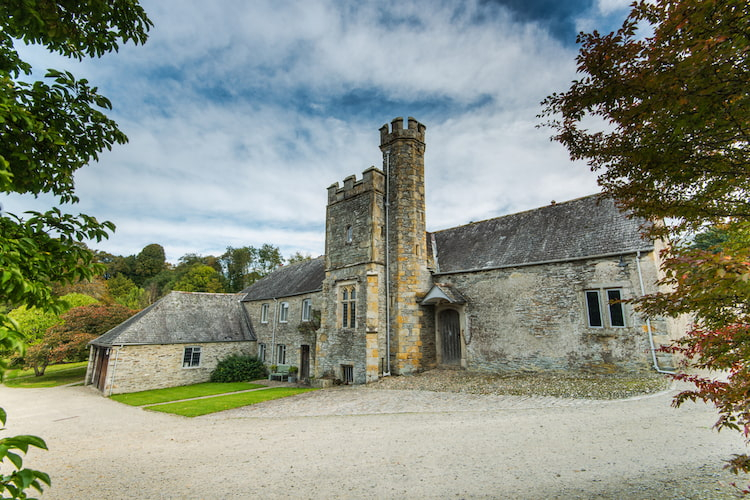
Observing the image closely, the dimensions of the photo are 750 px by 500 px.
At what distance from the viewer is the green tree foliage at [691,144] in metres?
3.22

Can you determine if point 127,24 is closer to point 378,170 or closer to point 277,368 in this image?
point 378,170

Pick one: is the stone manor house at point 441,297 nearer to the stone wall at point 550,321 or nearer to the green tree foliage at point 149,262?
the stone wall at point 550,321

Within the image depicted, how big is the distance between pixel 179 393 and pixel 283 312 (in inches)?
299

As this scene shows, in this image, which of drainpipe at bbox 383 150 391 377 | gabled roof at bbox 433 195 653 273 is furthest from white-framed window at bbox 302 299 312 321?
gabled roof at bbox 433 195 653 273

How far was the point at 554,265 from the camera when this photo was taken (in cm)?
1472

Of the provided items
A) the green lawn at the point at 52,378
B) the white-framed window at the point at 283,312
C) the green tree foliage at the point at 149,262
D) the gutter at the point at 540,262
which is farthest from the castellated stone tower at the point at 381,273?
the green tree foliage at the point at 149,262

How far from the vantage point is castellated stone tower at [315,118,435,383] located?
16.6 meters

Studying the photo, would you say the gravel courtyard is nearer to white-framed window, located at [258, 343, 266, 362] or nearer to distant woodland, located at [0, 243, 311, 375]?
distant woodland, located at [0, 243, 311, 375]

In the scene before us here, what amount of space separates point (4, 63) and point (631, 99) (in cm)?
668

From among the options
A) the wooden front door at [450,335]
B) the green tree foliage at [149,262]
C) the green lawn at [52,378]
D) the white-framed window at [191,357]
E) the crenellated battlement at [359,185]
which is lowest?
the green lawn at [52,378]

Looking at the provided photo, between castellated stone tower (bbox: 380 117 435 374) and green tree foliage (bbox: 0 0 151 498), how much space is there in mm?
13407

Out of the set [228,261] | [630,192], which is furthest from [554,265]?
→ [228,261]

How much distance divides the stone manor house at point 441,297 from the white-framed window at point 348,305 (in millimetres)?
50

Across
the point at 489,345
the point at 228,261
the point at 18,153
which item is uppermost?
the point at 228,261
